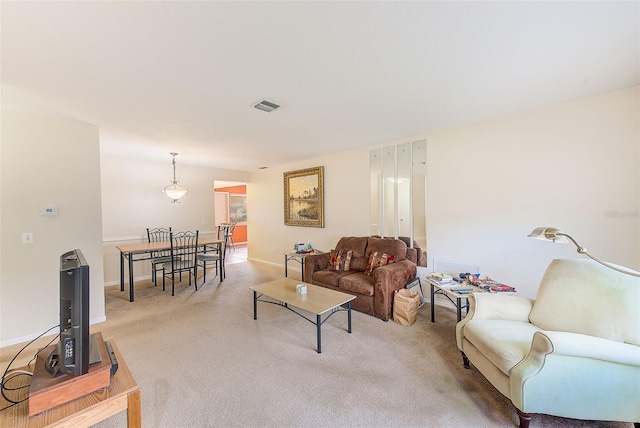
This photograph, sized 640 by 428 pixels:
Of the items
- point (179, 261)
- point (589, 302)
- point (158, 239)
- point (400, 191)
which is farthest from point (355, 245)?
point (158, 239)

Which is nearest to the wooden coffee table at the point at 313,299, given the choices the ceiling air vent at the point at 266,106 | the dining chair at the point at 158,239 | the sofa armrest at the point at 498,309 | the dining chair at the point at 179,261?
the sofa armrest at the point at 498,309

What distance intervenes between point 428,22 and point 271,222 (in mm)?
5259

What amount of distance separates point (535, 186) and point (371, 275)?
6.99ft

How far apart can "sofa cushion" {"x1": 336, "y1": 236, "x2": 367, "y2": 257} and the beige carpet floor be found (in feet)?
3.28

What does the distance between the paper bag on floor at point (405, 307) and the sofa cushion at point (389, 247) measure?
639 millimetres

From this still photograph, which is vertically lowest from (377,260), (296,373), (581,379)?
(296,373)

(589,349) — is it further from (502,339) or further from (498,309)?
(498,309)

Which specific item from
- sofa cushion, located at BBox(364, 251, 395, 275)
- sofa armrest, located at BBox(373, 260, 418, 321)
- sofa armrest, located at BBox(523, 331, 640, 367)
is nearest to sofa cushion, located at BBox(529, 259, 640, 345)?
sofa armrest, located at BBox(523, 331, 640, 367)

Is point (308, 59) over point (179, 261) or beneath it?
over

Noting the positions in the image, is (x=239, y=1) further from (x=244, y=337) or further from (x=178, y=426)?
(x=244, y=337)

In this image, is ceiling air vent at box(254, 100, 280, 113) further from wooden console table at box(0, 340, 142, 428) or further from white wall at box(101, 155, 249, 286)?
white wall at box(101, 155, 249, 286)

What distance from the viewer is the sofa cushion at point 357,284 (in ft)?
10.4

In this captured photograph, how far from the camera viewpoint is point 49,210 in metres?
2.78

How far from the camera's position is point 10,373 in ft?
4.31
